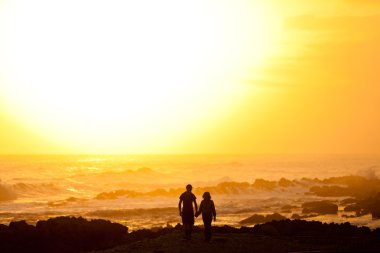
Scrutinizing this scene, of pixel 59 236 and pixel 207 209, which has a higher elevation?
pixel 207 209

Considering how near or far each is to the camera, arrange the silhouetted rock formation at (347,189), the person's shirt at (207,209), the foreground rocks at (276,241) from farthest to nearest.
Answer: the silhouetted rock formation at (347,189) → the person's shirt at (207,209) → the foreground rocks at (276,241)

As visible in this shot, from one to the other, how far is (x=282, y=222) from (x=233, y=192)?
44043 mm

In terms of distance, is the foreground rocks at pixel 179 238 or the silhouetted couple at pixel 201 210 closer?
the foreground rocks at pixel 179 238

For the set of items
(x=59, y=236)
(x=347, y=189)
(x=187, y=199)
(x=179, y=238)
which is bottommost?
(x=59, y=236)

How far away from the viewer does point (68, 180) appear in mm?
102438

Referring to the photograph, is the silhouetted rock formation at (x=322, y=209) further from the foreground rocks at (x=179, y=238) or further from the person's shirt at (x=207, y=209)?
the person's shirt at (x=207, y=209)

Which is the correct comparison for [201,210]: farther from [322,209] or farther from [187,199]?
[322,209]

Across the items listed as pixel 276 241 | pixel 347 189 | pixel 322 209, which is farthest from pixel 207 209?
pixel 347 189

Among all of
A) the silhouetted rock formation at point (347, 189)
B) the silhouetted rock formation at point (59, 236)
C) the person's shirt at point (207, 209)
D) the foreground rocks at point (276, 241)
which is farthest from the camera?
the silhouetted rock formation at point (347, 189)

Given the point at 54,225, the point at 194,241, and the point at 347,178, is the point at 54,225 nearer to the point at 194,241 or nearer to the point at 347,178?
the point at 194,241

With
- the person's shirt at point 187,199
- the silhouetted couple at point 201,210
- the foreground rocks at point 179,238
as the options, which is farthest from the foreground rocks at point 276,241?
the person's shirt at point 187,199

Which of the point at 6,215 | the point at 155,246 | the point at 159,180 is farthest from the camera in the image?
the point at 159,180

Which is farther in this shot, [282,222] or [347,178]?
[347,178]

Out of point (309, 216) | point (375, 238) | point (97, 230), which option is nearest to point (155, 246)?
point (97, 230)
